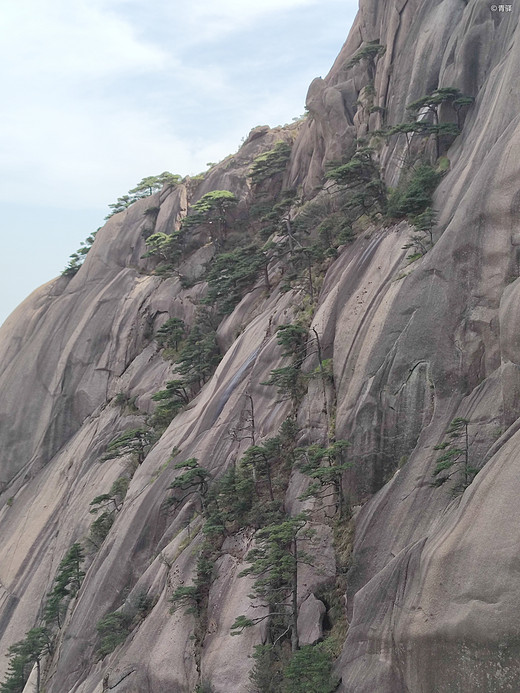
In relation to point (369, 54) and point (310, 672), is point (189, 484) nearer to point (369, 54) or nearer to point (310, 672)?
point (310, 672)

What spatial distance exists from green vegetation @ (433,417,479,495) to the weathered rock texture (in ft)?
1.17

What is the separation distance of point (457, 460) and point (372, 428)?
362cm

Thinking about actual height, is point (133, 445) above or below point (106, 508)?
above

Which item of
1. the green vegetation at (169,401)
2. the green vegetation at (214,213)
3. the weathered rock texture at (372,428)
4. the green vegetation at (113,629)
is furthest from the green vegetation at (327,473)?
the green vegetation at (214,213)

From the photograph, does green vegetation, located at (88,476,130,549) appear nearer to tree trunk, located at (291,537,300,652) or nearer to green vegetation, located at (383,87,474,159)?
tree trunk, located at (291,537,300,652)

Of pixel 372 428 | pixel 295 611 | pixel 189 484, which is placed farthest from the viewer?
pixel 189 484

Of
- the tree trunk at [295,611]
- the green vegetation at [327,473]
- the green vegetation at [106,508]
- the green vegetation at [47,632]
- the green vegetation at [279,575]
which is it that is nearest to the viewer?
the tree trunk at [295,611]

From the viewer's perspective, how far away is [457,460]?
17.4 m

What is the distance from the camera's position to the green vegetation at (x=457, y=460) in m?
16.6

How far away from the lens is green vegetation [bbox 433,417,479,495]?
1661 cm

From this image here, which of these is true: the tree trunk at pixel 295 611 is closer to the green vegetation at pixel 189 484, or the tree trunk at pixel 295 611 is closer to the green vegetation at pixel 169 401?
the green vegetation at pixel 189 484

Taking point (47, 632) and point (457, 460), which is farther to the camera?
point (47, 632)

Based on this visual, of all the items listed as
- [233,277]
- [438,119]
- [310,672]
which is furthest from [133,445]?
[310,672]

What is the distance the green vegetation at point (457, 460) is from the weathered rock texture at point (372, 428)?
36 cm
